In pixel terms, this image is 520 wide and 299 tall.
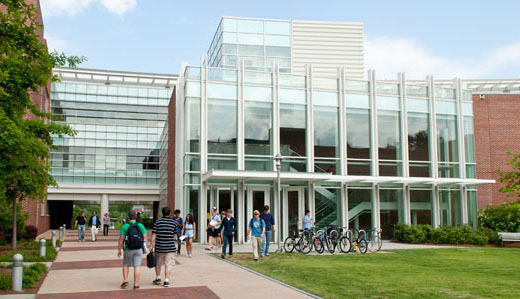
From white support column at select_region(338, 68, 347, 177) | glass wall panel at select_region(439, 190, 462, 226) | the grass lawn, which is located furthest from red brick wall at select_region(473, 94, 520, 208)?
the grass lawn

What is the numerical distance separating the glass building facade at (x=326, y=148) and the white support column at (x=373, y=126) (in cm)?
5

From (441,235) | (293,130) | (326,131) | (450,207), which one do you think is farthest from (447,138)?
(293,130)

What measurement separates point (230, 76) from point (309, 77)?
410 centimetres

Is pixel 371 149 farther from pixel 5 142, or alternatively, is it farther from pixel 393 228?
pixel 5 142

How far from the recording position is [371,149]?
26016mm

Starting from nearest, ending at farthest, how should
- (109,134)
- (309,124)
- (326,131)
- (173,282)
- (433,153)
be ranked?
(173,282)
(309,124)
(326,131)
(433,153)
(109,134)

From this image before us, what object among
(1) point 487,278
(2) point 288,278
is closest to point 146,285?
(2) point 288,278

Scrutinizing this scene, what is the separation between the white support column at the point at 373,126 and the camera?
25781 millimetres

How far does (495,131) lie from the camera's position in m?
32.0

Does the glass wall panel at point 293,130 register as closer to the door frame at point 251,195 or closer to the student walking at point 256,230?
the door frame at point 251,195

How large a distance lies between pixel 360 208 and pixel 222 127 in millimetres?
8126

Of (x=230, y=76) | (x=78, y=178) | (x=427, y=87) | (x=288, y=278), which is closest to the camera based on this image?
(x=288, y=278)

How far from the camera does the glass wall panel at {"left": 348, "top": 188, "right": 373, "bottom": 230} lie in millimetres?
25281

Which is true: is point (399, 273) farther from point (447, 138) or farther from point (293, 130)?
point (447, 138)
